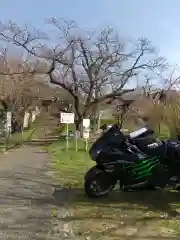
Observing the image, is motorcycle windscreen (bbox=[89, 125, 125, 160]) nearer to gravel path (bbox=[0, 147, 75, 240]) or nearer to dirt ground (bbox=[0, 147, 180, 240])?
dirt ground (bbox=[0, 147, 180, 240])

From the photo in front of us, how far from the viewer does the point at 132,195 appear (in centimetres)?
762

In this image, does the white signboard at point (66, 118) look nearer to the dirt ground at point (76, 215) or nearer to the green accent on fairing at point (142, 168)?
the dirt ground at point (76, 215)

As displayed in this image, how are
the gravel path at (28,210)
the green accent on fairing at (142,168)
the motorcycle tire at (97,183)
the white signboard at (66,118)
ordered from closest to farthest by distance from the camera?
1. the gravel path at (28,210)
2. the green accent on fairing at (142,168)
3. the motorcycle tire at (97,183)
4. the white signboard at (66,118)

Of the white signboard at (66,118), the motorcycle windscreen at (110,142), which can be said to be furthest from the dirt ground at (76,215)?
the white signboard at (66,118)

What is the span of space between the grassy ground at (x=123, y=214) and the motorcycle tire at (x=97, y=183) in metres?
0.14

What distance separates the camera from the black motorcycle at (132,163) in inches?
278

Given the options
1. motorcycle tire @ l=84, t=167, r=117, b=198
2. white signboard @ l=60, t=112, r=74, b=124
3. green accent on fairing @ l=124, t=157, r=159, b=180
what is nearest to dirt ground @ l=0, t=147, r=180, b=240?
motorcycle tire @ l=84, t=167, r=117, b=198

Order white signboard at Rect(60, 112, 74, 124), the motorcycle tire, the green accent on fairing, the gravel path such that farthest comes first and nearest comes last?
white signboard at Rect(60, 112, 74, 124), the motorcycle tire, the green accent on fairing, the gravel path

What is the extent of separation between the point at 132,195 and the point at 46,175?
3737 millimetres

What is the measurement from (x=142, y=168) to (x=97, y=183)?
0.89m

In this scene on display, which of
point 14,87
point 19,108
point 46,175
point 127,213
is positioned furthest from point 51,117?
point 127,213

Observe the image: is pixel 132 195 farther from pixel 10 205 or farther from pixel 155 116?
pixel 155 116

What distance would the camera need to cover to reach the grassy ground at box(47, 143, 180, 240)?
5.21m

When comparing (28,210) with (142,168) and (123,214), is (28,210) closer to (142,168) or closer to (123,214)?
(123,214)
